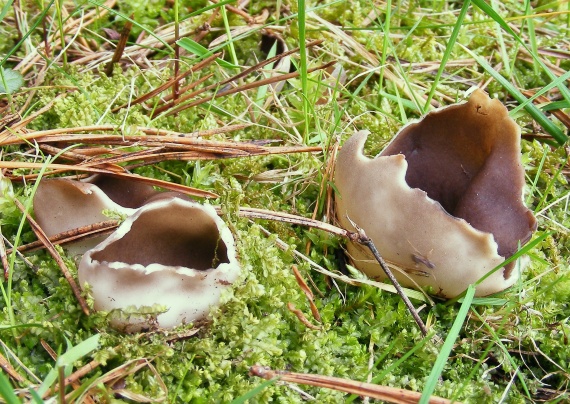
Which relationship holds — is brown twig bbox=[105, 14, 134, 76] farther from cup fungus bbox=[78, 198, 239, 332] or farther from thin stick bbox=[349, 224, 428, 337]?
thin stick bbox=[349, 224, 428, 337]

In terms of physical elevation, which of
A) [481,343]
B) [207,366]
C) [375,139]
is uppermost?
[375,139]

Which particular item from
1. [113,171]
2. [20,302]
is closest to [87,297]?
[20,302]

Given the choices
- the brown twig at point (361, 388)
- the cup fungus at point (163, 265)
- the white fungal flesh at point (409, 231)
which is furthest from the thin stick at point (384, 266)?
the cup fungus at point (163, 265)

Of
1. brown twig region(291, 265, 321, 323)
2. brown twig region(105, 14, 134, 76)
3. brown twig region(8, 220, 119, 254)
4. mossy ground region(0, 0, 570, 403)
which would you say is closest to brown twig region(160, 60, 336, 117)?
mossy ground region(0, 0, 570, 403)

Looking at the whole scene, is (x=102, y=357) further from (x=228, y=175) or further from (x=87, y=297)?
(x=228, y=175)

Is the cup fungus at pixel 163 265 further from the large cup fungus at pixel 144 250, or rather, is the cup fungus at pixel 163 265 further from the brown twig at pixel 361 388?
the brown twig at pixel 361 388

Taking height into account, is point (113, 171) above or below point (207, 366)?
above
